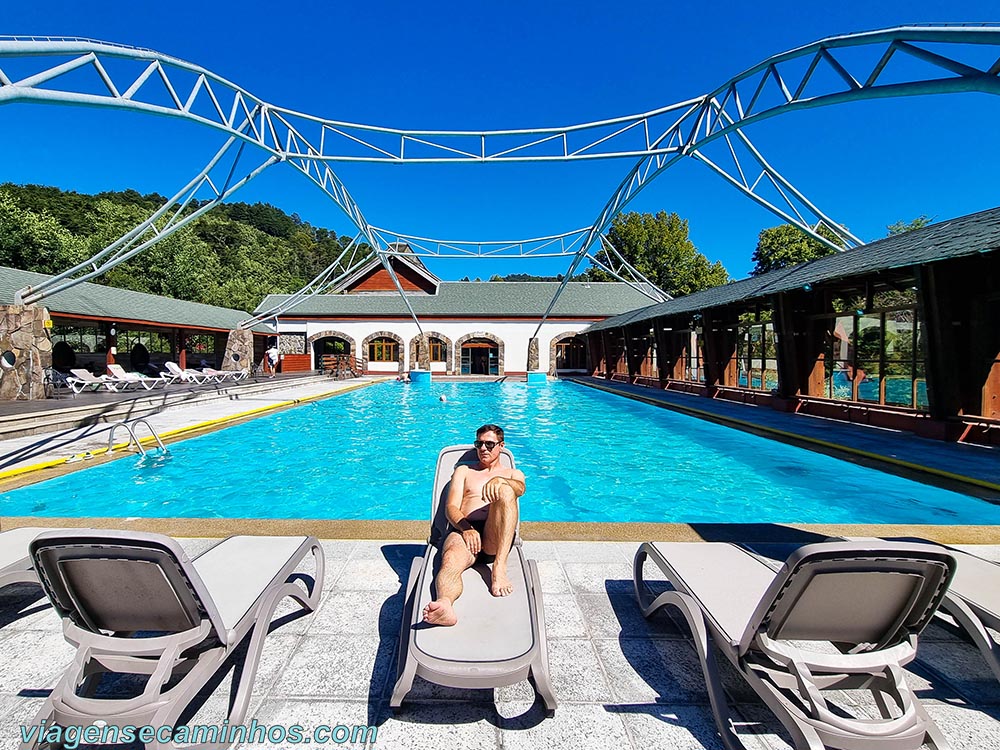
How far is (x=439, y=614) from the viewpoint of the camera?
236 cm

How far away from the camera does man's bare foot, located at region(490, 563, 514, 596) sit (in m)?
2.64

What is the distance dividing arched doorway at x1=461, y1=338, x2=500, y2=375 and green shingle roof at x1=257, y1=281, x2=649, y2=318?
74.0 inches

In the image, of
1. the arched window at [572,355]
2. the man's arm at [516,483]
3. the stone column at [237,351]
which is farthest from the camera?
the arched window at [572,355]

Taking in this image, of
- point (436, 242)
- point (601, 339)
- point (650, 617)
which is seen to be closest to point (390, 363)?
point (436, 242)

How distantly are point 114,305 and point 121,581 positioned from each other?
21460 millimetres

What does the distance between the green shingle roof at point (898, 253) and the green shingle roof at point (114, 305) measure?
19.4 m

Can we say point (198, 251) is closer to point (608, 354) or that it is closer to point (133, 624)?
point (608, 354)

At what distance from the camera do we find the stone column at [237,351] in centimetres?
2441

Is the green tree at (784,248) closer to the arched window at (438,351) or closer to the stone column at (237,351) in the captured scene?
the arched window at (438,351)

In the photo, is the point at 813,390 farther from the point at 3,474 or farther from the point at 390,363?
the point at 390,363

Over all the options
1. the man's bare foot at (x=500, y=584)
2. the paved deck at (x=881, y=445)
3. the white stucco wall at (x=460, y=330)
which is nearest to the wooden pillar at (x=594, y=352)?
the white stucco wall at (x=460, y=330)

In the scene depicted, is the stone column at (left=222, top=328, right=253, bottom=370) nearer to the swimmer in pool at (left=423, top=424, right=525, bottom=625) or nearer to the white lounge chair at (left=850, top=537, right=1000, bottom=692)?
the swimmer in pool at (left=423, top=424, right=525, bottom=625)

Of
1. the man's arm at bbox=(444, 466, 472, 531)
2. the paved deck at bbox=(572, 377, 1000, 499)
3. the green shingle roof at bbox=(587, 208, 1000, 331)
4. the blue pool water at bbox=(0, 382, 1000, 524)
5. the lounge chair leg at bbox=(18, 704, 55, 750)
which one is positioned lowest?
the blue pool water at bbox=(0, 382, 1000, 524)

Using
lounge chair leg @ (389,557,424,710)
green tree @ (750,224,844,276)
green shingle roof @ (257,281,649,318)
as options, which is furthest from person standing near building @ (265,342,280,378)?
green tree @ (750,224,844,276)
